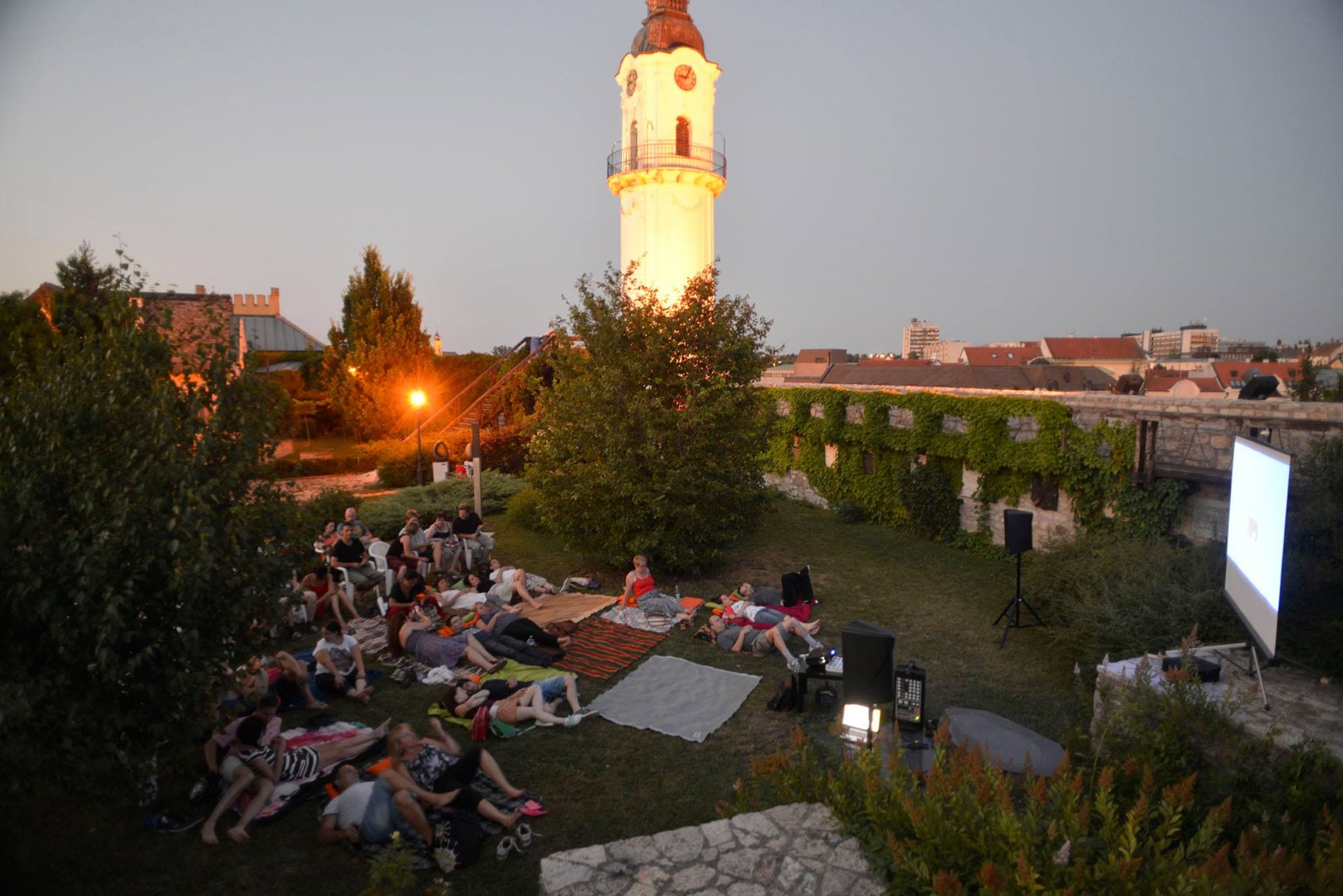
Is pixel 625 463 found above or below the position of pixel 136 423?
below

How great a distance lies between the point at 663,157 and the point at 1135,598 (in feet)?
67.5

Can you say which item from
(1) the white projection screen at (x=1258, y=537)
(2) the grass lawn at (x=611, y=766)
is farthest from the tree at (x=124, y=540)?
(1) the white projection screen at (x=1258, y=537)

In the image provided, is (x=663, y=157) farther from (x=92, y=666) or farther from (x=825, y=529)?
(x=92, y=666)

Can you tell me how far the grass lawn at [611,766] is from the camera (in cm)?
516

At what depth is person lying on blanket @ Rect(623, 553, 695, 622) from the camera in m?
11.0

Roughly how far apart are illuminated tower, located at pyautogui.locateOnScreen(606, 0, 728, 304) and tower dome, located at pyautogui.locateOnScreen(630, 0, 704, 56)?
3 cm

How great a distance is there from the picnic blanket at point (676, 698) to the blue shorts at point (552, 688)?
393 millimetres

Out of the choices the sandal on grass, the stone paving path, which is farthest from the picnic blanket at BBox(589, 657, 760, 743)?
the stone paving path

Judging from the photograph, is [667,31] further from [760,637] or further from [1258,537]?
[1258,537]

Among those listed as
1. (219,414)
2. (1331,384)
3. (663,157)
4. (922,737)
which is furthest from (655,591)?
(1331,384)

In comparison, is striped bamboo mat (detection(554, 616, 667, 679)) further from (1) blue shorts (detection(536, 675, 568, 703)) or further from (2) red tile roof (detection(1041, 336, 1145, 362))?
(2) red tile roof (detection(1041, 336, 1145, 362))

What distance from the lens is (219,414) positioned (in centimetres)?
537

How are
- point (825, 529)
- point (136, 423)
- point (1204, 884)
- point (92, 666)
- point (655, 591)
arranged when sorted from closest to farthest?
point (1204, 884), point (92, 666), point (136, 423), point (655, 591), point (825, 529)

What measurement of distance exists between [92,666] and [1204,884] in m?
6.19
